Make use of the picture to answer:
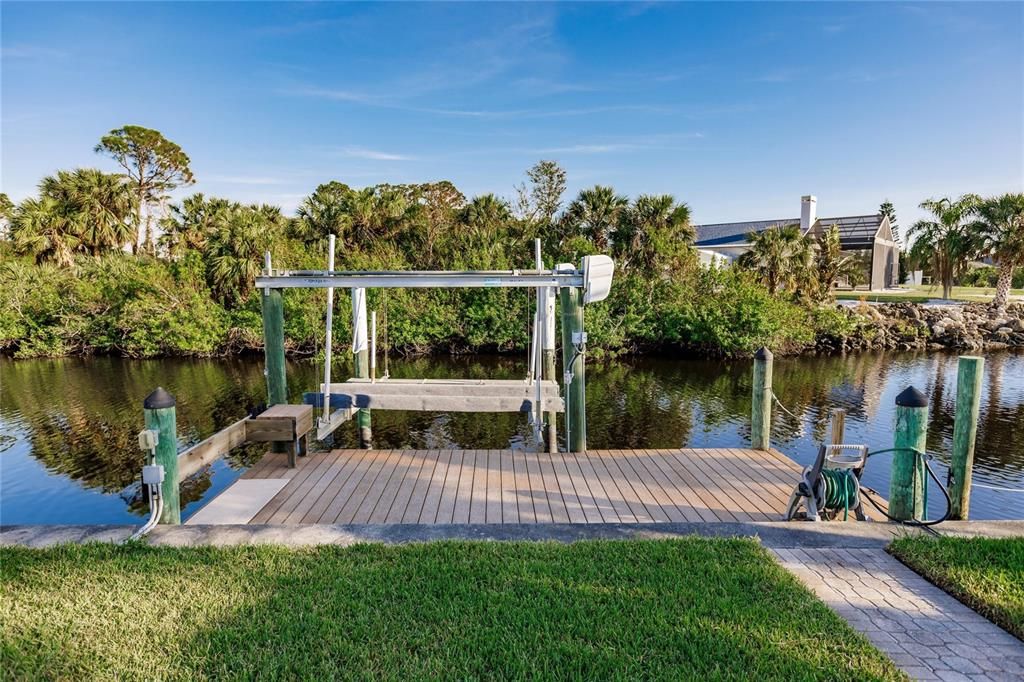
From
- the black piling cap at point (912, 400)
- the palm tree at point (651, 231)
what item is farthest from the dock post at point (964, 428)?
the palm tree at point (651, 231)

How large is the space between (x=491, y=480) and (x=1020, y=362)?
22.9 meters

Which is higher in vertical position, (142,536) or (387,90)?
(387,90)

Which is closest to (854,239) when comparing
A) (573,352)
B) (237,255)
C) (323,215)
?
(323,215)

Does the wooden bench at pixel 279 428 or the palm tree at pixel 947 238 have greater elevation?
the palm tree at pixel 947 238

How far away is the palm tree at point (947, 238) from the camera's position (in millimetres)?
28484

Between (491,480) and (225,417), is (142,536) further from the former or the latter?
(225,417)

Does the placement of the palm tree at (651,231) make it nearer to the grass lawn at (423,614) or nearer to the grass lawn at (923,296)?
the grass lawn at (923,296)

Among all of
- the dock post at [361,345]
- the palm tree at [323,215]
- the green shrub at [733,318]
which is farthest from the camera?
the palm tree at [323,215]

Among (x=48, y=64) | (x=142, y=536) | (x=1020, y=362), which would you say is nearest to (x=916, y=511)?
(x=142, y=536)

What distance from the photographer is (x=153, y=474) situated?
438cm

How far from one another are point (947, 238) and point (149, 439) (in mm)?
Result: 36207

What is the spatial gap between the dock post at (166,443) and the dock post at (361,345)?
133 inches

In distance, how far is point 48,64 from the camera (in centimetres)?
1238

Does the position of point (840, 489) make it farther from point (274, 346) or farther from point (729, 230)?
point (729, 230)
